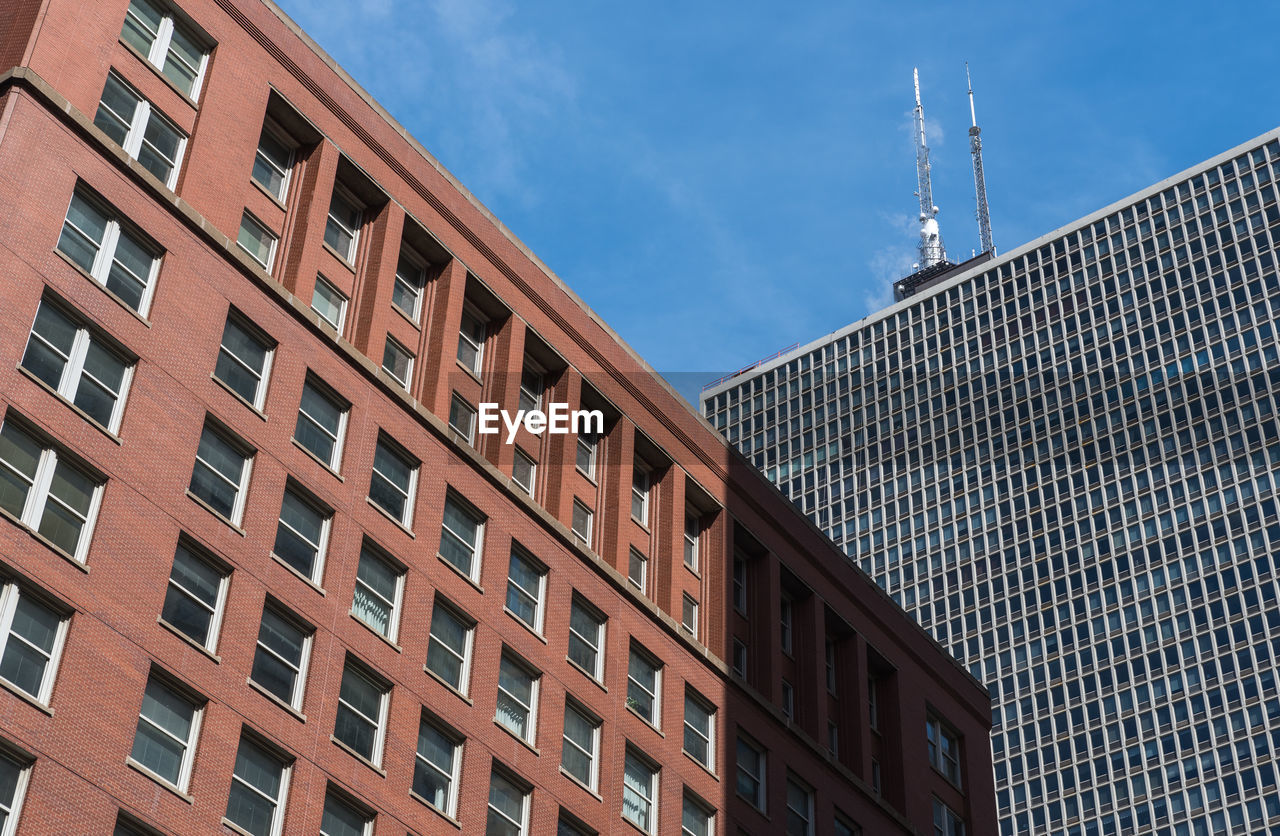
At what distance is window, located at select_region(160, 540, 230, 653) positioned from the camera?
4362 cm

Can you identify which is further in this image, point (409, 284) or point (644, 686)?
point (644, 686)

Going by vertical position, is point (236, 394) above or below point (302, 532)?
above

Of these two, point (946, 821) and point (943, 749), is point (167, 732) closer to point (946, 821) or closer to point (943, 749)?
point (946, 821)

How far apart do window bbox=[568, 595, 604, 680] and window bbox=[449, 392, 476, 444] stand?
21.8ft

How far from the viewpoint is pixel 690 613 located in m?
67.7

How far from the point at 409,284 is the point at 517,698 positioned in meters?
15.5

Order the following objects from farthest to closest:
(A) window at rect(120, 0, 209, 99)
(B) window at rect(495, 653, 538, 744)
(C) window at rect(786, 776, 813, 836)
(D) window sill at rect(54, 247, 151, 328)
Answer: (C) window at rect(786, 776, 813, 836) → (B) window at rect(495, 653, 538, 744) → (A) window at rect(120, 0, 209, 99) → (D) window sill at rect(54, 247, 151, 328)

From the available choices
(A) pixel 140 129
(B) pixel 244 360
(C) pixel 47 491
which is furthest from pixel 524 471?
(C) pixel 47 491

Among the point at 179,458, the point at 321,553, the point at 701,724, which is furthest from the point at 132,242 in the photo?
the point at 701,724

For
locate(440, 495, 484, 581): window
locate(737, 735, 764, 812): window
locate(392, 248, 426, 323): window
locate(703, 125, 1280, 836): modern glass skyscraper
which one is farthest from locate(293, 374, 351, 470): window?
locate(703, 125, 1280, 836): modern glass skyscraper

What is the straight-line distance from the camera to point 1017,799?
177 metres

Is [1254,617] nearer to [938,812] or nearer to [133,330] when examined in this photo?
[938,812]

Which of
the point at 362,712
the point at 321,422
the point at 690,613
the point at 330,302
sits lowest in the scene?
the point at 362,712

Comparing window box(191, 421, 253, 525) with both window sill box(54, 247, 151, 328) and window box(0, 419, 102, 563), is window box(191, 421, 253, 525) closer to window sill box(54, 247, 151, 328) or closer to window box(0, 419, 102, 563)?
window sill box(54, 247, 151, 328)
